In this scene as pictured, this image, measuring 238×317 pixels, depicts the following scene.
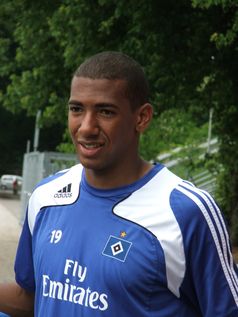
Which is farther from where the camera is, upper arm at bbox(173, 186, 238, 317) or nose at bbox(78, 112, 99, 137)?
nose at bbox(78, 112, 99, 137)

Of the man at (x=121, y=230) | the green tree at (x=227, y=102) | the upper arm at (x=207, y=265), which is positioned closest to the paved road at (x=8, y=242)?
the green tree at (x=227, y=102)

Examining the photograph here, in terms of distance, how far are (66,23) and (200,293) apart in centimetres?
1324

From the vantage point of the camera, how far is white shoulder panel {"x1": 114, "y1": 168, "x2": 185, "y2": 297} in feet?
7.04

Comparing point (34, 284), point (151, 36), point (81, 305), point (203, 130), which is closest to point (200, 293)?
point (81, 305)

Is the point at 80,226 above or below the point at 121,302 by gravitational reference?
above

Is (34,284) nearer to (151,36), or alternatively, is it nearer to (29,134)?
(151,36)

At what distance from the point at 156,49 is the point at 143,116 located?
11.4 metres

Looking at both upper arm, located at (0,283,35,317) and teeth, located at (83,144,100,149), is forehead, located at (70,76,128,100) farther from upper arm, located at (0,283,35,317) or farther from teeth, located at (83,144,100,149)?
upper arm, located at (0,283,35,317)

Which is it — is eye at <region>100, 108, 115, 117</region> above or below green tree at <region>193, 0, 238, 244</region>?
below

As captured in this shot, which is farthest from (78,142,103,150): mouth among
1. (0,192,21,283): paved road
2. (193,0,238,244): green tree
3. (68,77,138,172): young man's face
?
(193,0,238,244): green tree

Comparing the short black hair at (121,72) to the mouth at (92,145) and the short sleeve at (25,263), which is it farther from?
the short sleeve at (25,263)

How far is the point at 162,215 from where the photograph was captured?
2219mm

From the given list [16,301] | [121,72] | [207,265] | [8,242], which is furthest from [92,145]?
[8,242]

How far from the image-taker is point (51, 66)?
1758 cm
